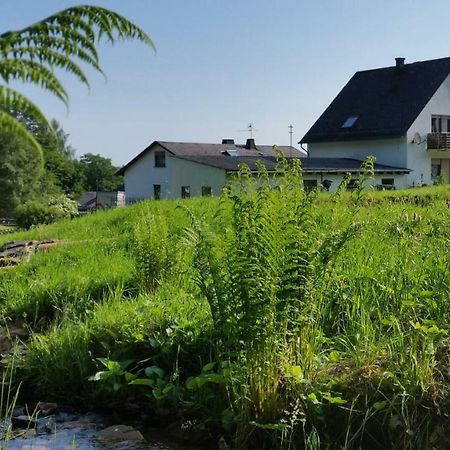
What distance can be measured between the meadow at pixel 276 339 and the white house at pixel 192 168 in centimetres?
2393

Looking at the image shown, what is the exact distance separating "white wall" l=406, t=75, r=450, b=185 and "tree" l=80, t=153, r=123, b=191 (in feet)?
209

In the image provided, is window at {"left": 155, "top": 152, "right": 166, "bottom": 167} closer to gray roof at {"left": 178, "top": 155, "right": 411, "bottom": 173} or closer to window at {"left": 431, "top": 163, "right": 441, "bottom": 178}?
gray roof at {"left": 178, "top": 155, "right": 411, "bottom": 173}

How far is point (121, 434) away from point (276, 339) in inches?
48.5

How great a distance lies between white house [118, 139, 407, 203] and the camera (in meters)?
31.8

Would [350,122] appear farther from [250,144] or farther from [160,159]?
[250,144]

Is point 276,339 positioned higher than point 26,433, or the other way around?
point 276,339

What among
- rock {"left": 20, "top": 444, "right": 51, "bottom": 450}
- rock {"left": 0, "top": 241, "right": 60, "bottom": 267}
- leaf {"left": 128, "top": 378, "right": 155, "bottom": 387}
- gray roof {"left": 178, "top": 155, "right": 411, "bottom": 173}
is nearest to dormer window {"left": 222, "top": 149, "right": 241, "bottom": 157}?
gray roof {"left": 178, "top": 155, "right": 411, "bottom": 173}

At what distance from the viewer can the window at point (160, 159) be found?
40.3 m

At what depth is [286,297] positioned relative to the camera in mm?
4086

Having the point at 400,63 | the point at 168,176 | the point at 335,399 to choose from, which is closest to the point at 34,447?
the point at 335,399

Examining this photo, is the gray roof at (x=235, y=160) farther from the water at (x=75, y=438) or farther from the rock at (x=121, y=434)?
the rock at (x=121, y=434)

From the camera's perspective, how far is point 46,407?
4.79 m

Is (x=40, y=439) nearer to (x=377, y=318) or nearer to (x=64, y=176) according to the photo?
(x=377, y=318)

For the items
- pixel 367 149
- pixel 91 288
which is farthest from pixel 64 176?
pixel 91 288
